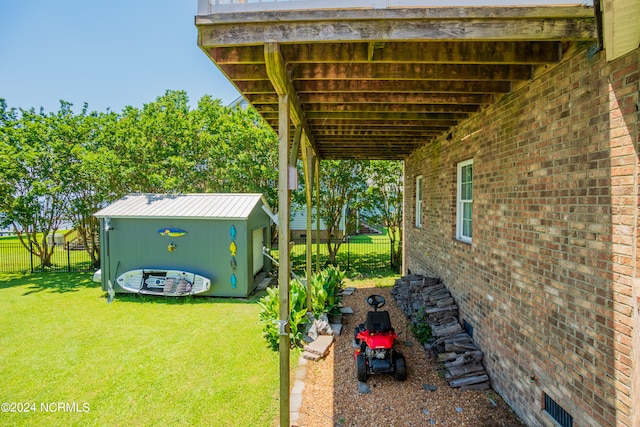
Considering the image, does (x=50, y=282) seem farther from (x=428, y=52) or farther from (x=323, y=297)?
(x=428, y=52)

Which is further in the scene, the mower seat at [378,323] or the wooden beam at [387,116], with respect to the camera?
the wooden beam at [387,116]

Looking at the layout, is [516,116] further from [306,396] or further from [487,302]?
[306,396]

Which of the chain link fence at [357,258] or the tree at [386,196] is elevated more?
the tree at [386,196]

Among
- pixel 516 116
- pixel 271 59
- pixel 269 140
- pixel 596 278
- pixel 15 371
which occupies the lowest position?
pixel 15 371

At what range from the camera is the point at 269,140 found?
12.6 meters

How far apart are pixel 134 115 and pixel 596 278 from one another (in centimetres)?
1542

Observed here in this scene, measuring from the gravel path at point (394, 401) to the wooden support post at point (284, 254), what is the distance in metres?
0.53

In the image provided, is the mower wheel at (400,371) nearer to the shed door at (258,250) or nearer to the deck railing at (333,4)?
the deck railing at (333,4)

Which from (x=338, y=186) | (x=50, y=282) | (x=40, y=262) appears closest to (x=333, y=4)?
(x=338, y=186)

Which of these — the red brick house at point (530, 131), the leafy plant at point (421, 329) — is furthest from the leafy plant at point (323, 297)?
the red brick house at point (530, 131)

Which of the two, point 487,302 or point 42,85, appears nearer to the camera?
point 487,302

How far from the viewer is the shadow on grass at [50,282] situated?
1005cm

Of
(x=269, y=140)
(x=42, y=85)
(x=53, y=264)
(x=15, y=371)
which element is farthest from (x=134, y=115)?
(x=15, y=371)

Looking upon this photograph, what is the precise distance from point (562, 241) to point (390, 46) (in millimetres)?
2314
